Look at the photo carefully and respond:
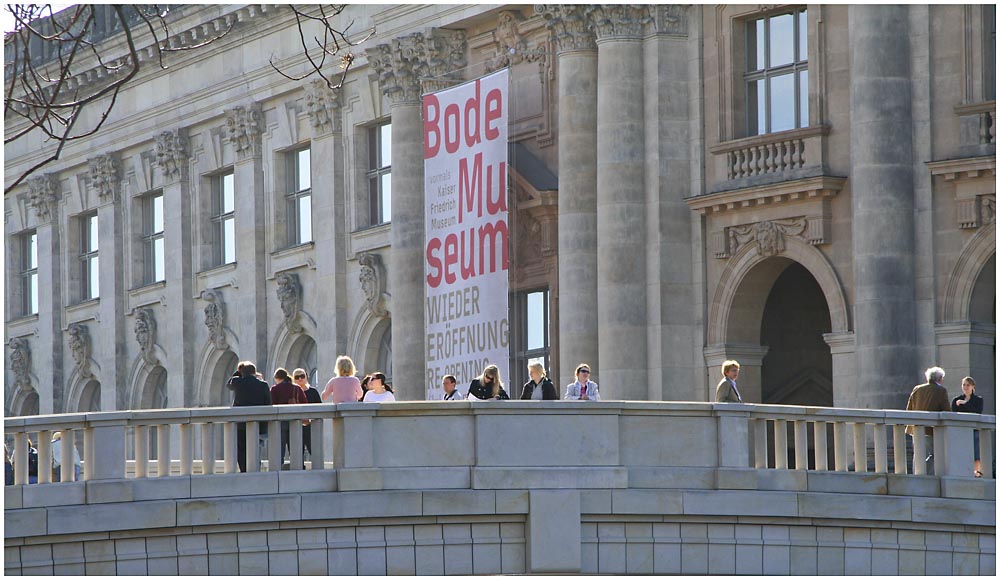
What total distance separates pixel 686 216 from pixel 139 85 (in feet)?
72.9

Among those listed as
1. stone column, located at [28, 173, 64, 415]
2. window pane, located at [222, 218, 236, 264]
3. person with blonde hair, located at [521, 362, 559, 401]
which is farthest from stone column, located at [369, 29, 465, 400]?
stone column, located at [28, 173, 64, 415]

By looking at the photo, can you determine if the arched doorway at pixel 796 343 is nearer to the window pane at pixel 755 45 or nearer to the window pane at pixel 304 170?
the window pane at pixel 755 45

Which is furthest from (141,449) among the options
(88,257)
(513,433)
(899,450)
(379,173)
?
(88,257)

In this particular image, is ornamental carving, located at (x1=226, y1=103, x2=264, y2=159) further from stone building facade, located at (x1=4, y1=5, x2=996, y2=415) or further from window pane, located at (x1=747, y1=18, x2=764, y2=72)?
window pane, located at (x1=747, y1=18, x2=764, y2=72)

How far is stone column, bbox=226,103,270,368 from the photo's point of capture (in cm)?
5069

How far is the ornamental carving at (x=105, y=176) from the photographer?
5759 centimetres

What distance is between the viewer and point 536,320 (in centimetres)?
4181

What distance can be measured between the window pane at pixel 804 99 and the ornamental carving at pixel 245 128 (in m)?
17.5

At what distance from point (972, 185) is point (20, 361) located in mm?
36193

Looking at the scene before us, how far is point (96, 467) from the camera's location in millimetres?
23156

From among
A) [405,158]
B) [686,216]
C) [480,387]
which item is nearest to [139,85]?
[405,158]

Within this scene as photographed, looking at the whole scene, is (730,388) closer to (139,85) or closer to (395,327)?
(395,327)

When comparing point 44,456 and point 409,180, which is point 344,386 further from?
point 409,180

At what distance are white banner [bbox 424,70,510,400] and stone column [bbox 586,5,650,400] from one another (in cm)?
222
